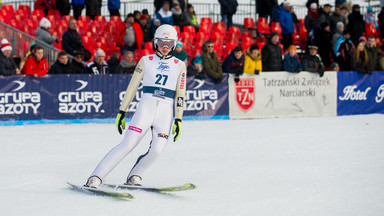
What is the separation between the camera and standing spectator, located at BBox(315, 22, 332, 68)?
1881cm

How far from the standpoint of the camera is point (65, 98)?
554 inches

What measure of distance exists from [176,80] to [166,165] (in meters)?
1.98

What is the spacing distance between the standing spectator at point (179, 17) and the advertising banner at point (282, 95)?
477 cm

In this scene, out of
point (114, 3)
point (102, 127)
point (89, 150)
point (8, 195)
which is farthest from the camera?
point (114, 3)

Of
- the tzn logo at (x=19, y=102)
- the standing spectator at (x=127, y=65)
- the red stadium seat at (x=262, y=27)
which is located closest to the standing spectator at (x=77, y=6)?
the standing spectator at (x=127, y=65)

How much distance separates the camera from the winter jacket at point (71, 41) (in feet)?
53.0

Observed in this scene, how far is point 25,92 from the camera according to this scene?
1380 cm

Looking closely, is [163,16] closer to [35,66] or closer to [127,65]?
[127,65]

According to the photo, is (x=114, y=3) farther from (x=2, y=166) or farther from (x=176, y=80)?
(x=176, y=80)

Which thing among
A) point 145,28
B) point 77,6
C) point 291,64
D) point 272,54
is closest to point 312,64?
point 291,64

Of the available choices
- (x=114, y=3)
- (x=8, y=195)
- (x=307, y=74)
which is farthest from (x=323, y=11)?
(x=8, y=195)

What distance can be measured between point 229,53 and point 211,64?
306 cm

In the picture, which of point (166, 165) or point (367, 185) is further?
point (166, 165)

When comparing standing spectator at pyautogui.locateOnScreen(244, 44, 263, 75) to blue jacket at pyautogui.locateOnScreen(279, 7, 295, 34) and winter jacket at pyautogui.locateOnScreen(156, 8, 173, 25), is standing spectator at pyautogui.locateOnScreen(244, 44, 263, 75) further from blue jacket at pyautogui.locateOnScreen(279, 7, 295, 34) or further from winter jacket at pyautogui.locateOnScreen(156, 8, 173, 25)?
blue jacket at pyautogui.locateOnScreen(279, 7, 295, 34)
